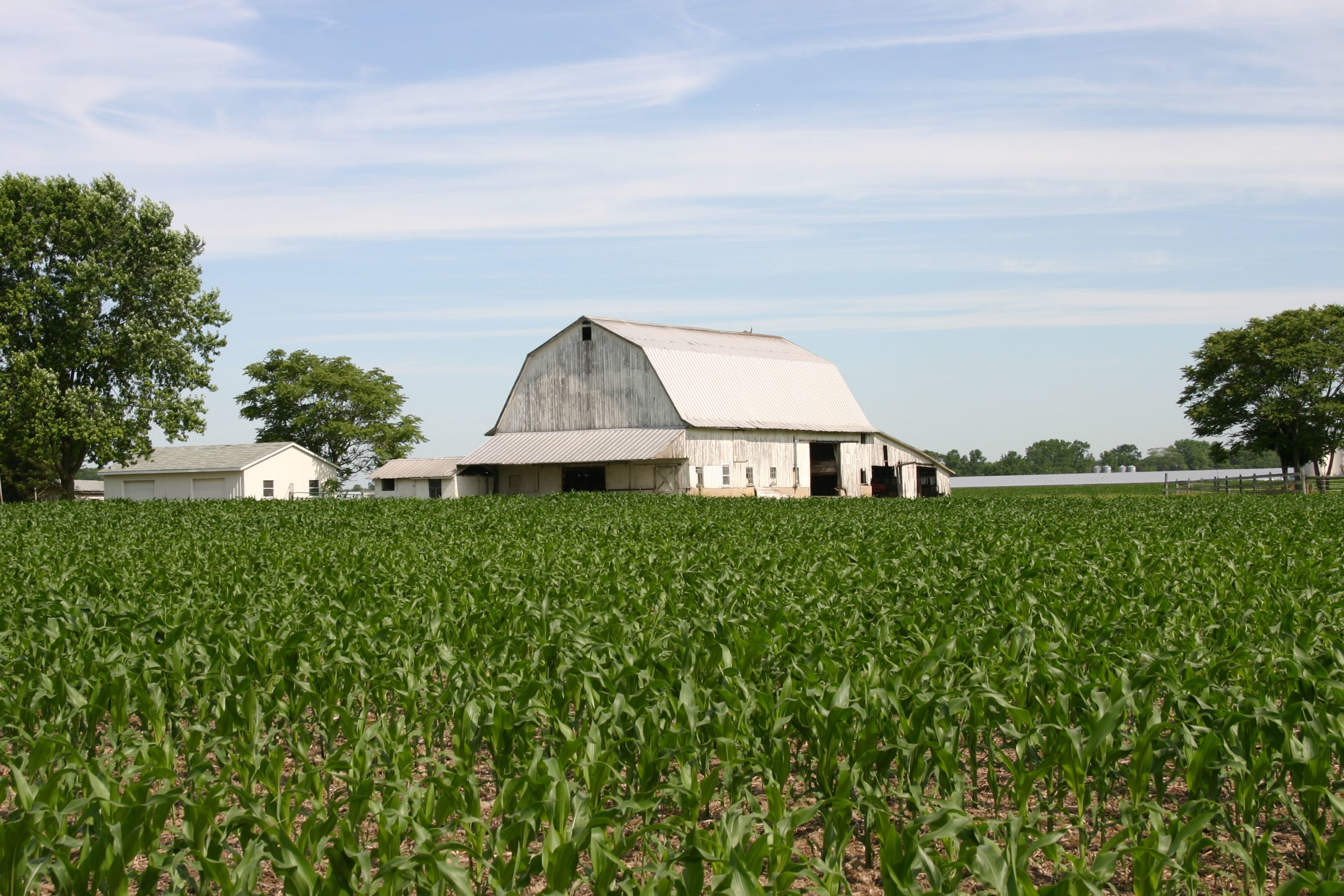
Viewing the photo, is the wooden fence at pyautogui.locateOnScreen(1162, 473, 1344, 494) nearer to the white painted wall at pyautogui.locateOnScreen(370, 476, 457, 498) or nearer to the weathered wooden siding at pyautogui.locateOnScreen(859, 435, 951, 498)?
the weathered wooden siding at pyautogui.locateOnScreen(859, 435, 951, 498)

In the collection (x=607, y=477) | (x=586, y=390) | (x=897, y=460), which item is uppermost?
(x=586, y=390)

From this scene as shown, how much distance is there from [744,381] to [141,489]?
3165cm

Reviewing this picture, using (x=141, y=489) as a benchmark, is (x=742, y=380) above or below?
above

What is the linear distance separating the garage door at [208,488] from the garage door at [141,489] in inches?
97.1

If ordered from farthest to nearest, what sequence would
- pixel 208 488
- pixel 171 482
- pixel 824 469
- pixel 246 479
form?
pixel 171 482 < pixel 208 488 < pixel 246 479 < pixel 824 469

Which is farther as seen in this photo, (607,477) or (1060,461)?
(1060,461)

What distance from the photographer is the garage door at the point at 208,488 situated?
55.8 metres

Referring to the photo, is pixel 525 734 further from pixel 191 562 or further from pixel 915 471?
pixel 915 471

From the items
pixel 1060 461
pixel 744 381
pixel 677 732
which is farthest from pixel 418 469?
pixel 1060 461

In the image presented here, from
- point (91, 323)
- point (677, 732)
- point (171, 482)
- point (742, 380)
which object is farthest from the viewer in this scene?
point (171, 482)

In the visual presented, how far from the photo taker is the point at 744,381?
51750 mm

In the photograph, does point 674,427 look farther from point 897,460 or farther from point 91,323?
point 91,323

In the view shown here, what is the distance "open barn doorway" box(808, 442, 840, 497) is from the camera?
5281 cm

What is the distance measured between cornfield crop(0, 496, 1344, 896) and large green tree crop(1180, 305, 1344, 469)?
5222 centimetres
